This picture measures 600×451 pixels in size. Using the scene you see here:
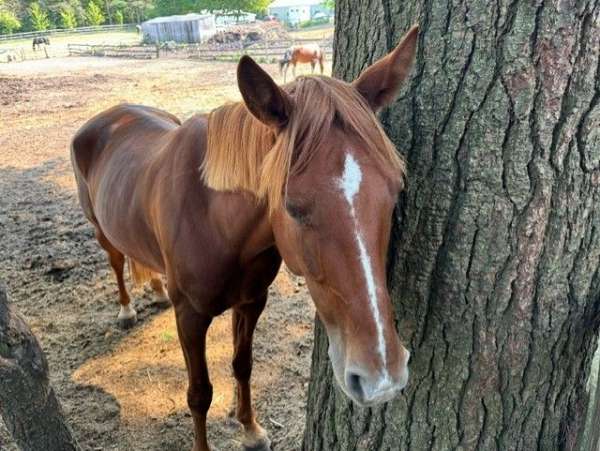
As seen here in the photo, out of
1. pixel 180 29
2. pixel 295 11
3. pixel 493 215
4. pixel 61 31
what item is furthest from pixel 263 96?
pixel 295 11

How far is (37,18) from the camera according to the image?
4988 centimetres

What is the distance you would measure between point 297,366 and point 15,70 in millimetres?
22122

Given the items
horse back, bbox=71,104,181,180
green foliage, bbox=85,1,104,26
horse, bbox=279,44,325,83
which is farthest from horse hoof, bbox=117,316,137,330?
green foliage, bbox=85,1,104,26

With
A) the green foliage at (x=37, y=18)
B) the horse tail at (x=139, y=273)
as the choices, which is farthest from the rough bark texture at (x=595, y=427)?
the green foliage at (x=37, y=18)

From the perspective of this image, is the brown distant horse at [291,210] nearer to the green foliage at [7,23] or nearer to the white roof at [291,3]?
the green foliage at [7,23]

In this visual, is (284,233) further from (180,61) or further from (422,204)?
(180,61)

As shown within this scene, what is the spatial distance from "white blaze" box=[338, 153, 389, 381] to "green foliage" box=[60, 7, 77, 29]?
59.6 m

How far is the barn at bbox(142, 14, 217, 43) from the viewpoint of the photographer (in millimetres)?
36562

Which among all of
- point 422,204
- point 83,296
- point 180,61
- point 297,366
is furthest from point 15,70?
point 422,204

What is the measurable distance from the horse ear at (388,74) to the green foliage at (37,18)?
58313 millimetres

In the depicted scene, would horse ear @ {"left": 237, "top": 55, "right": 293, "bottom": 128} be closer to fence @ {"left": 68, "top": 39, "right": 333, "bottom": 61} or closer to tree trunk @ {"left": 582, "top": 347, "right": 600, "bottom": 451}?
tree trunk @ {"left": 582, "top": 347, "right": 600, "bottom": 451}

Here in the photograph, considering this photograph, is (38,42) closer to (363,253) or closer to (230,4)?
(230,4)

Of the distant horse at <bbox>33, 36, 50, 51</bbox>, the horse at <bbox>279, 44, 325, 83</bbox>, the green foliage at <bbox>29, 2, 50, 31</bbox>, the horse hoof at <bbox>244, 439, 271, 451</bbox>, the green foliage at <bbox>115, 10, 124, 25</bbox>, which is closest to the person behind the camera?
the horse hoof at <bbox>244, 439, 271, 451</bbox>

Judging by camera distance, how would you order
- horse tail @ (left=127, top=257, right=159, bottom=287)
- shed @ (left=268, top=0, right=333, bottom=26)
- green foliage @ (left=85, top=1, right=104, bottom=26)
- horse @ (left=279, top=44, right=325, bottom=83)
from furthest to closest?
shed @ (left=268, top=0, right=333, bottom=26)
green foliage @ (left=85, top=1, right=104, bottom=26)
horse @ (left=279, top=44, right=325, bottom=83)
horse tail @ (left=127, top=257, right=159, bottom=287)
